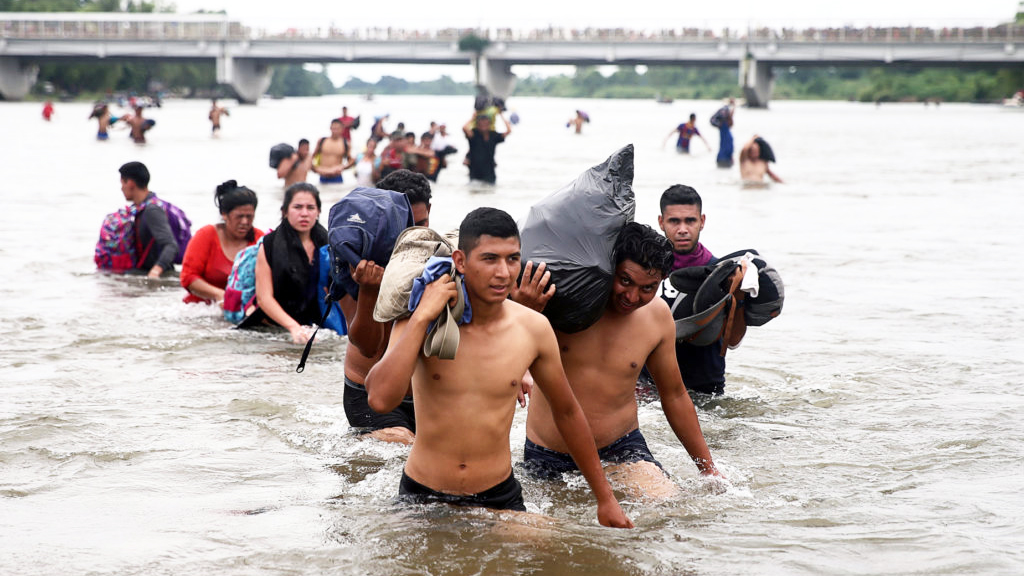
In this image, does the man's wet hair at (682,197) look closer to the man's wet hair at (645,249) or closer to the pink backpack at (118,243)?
the man's wet hair at (645,249)

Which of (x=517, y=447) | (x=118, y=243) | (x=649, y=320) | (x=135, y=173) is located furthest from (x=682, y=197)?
(x=118, y=243)

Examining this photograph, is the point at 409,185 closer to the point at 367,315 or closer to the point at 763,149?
the point at 367,315

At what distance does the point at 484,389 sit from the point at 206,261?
4643 millimetres

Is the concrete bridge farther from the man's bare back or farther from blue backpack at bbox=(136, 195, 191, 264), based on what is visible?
the man's bare back

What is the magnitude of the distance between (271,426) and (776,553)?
2.79m

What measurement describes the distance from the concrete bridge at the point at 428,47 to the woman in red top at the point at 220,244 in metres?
60.7

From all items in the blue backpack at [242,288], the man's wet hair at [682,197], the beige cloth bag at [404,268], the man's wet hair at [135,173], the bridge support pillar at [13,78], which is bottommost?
the blue backpack at [242,288]

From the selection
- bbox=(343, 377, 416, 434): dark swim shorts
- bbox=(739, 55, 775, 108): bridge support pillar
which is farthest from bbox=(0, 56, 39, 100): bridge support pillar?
bbox=(343, 377, 416, 434): dark swim shorts

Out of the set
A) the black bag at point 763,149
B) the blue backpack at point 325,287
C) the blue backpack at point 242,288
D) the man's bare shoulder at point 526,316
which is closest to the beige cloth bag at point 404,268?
the man's bare shoulder at point 526,316

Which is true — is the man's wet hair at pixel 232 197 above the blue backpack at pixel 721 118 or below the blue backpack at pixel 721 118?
below

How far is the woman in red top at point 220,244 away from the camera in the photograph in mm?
7617

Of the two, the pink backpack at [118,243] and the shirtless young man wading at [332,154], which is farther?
the shirtless young man wading at [332,154]

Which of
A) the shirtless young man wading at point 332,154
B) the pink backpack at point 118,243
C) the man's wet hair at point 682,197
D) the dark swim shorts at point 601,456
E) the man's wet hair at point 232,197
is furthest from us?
the shirtless young man wading at point 332,154

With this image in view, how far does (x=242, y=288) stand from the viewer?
7484mm
